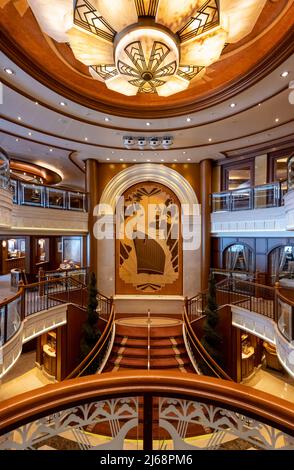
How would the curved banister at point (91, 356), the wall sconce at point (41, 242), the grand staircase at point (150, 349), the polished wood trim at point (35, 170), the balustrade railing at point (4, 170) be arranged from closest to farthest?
the balustrade railing at point (4, 170), the curved banister at point (91, 356), the grand staircase at point (150, 349), the polished wood trim at point (35, 170), the wall sconce at point (41, 242)

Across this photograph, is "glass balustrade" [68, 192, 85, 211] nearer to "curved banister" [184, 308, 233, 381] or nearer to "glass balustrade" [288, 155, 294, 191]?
"curved banister" [184, 308, 233, 381]

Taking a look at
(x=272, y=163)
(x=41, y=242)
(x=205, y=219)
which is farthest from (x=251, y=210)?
(x=41, y=242)

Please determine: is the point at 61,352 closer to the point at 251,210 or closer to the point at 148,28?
the point at 251,210

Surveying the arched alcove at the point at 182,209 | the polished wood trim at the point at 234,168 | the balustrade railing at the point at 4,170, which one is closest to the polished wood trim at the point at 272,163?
the polished wood trim at the point at 234,168

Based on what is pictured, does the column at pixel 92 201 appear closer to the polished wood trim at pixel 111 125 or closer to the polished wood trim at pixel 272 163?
the polished wood trim at pixel 111 125

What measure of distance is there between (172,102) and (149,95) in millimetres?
654

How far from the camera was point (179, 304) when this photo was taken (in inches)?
384

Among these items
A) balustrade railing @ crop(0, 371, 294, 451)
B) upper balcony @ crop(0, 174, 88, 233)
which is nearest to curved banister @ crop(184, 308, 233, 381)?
upper balcony @ crop(0, 174, 88, 233)

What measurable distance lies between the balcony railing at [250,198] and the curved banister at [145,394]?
7.18 meters

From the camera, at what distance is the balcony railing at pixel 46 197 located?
7238 mm

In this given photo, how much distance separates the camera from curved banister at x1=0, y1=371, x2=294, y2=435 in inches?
42.0

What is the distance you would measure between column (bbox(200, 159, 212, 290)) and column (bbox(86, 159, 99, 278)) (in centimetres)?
430

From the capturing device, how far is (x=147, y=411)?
125 cm
